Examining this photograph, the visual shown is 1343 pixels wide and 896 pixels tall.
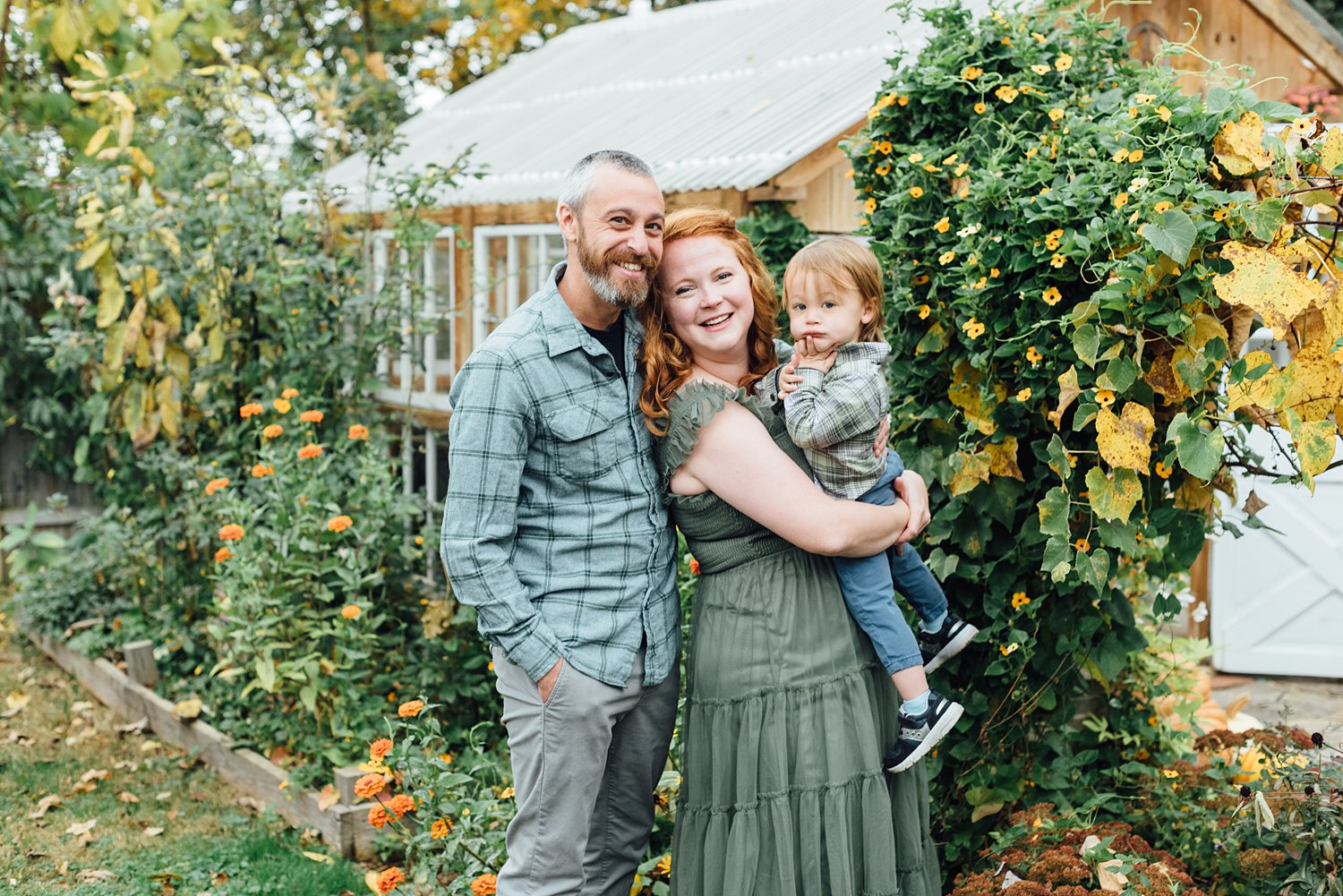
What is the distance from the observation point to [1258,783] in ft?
10.7

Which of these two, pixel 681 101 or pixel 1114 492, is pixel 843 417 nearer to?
pixel 1114 492

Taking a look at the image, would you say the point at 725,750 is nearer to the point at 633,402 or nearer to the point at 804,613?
the point at 804,613

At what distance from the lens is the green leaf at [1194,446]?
2346 mm

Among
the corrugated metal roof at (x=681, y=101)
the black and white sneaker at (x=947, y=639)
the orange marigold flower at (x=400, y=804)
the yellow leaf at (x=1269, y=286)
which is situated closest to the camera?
the yellow leaf at (x=1269, y=286)

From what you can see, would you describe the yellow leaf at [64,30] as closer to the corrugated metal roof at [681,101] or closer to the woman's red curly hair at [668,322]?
the corrugated metal roof at [681,101]

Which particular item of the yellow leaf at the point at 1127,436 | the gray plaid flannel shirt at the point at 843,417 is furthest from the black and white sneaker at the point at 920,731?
the yellow leaf at the point at 1127,436

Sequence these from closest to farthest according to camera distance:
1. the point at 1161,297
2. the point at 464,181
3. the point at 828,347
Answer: the point at 1161,297 → the point at 828,347 → the point at 464,181

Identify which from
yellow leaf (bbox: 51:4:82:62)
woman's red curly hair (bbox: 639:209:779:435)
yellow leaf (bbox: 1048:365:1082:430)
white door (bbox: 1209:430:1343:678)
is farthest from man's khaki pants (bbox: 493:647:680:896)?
yellow leaf (bbox: 51:4:82:62)

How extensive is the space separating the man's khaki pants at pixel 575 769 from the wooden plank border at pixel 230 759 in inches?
51.8

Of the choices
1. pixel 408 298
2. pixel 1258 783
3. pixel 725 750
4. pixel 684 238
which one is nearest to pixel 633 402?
pixel 684 238

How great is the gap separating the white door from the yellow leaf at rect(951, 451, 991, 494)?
11.1 feet

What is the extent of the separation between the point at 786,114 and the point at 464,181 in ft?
6.32

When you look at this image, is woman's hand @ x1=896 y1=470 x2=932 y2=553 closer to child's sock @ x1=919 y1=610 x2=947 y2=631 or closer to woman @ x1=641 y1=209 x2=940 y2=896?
woman @ x1=641 y1=209 x2=940 y2=896

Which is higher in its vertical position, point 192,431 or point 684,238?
point 684,238
